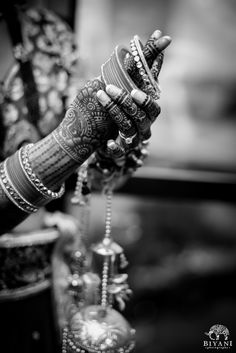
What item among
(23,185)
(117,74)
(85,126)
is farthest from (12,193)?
(117,74)

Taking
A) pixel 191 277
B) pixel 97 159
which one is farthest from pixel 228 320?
pixel 97 159

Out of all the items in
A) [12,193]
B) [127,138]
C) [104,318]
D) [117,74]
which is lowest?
[104,318]

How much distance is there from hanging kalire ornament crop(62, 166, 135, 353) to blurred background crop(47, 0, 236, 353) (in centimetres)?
82

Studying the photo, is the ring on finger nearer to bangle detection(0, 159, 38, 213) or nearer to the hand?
the hand

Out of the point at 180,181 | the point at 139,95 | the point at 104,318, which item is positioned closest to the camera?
the point at 139,95

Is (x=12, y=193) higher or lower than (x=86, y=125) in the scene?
lower

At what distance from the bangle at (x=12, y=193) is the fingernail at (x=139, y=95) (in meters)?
0.30

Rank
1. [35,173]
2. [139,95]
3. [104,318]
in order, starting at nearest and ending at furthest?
[139,95]
[35,173]
[104,318]

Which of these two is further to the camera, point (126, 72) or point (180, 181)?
point (180, 181)

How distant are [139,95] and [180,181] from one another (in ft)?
3.83

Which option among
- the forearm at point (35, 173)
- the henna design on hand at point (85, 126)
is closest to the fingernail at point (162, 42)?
the henna design on hand at point (85, 126)

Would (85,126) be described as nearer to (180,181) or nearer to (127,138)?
(127,138)

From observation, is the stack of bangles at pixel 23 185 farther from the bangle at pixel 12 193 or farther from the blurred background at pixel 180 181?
the blurred background at pixel 180 181

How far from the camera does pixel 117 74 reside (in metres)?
0.64
